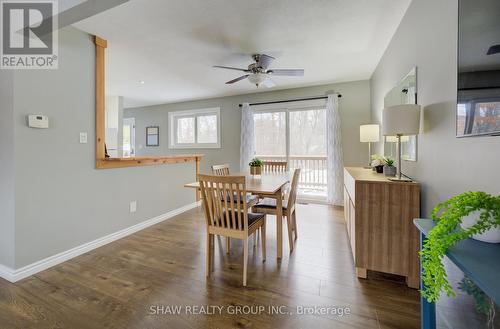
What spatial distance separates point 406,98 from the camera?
2121 millimetres

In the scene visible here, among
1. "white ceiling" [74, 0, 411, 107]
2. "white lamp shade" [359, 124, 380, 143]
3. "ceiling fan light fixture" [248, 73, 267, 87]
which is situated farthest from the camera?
"white lamp shade" [359, 124, 380, 143]

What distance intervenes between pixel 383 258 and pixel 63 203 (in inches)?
123

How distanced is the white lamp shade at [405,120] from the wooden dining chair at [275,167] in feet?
6.24

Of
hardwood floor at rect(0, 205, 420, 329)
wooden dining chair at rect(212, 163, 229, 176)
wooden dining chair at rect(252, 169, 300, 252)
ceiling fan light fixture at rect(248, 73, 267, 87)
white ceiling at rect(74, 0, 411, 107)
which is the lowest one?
hardwood floor at rect(0, 205, 420, 329)

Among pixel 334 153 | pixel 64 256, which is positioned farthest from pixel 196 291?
pixel 334 153

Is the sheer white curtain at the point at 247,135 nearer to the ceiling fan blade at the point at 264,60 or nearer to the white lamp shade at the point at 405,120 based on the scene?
the ceiling fan blade at the point at 264,60

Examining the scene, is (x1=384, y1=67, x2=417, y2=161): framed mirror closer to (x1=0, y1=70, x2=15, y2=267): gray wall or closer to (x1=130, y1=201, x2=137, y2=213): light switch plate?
(x1=130, y1=201, x2=137, y2=213): light switch plate

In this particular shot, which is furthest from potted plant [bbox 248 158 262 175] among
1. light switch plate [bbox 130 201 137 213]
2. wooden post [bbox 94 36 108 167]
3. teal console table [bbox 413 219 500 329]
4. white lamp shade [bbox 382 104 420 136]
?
teal console table [bbox 413 219 500 329]

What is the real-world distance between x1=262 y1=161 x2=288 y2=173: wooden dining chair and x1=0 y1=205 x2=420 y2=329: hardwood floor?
1.31 m

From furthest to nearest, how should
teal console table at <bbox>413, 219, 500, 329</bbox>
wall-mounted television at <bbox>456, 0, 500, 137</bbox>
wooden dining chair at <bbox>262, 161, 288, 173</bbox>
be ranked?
wooden dining chair at <bbox>262, 161, 288, 173</bbox> < wall-mounted television at <bbox>456, 0, 500, 137</bbox> < teal console table at <bbox>413, 219, 500, 329</bbox>

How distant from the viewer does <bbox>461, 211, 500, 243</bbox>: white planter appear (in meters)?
0.81

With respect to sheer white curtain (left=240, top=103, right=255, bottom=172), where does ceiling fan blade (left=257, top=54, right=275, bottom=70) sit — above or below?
above

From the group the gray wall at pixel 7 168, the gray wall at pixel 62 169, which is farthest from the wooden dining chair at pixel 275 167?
the gray wall at pixel 7 168

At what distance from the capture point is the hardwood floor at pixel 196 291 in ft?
4.83
